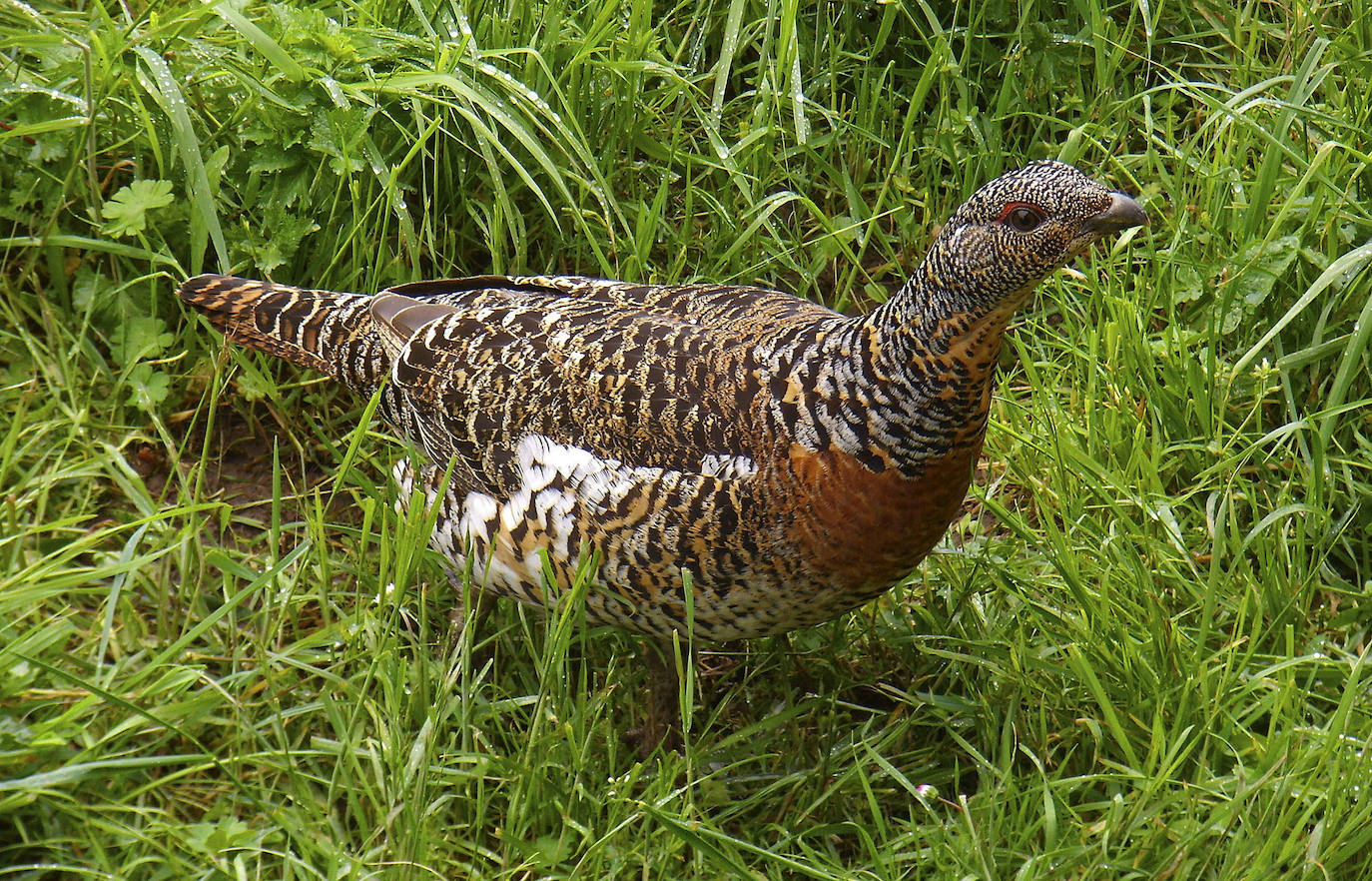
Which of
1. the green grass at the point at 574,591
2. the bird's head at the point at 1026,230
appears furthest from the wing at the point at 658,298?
the bird's head at the point at 1026,230

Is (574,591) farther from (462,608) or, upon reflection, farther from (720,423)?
(462,608)

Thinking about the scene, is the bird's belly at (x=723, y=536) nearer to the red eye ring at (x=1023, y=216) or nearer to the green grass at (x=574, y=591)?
the green grass at (x=574, y=591)

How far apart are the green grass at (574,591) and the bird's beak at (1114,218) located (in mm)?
898

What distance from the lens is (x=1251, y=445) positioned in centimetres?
349

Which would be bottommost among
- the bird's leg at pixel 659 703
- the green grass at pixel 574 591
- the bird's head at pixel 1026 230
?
the bird's leg at pixel 659 703

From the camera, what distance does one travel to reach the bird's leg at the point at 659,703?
345 cm

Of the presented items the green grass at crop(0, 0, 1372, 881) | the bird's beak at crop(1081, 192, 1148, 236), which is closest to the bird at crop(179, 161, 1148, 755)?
the bird's beak at crop(1081, 192, 1148, 236)

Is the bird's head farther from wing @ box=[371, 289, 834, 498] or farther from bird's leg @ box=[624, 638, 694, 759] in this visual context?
bird's leg @ box=[624, 638, 694, 759]

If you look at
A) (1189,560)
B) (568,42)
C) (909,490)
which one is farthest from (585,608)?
(568,42)

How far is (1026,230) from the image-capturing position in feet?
9.15

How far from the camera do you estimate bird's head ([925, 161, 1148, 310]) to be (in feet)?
9.09

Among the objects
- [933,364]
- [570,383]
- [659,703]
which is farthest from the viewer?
[659,703]

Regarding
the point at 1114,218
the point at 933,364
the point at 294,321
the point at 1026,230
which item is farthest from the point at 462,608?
the point at 1114,218

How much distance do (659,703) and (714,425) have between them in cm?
79
